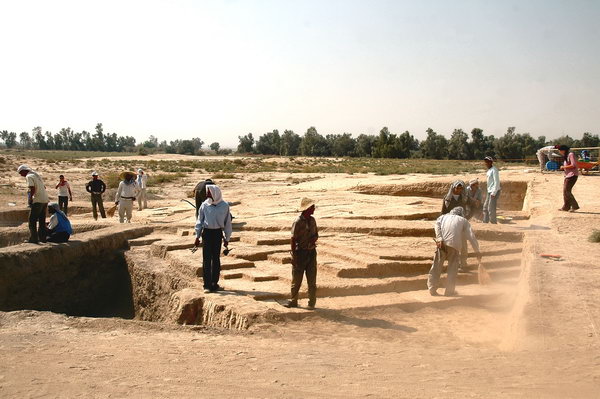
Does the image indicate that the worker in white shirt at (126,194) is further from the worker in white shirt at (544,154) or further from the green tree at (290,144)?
the green tree at (290,144)

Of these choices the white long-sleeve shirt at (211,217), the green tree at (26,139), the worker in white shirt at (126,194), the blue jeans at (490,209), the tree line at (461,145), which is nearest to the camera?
the white long-sleeve shirt at (211,217)

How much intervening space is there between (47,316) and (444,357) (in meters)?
4.47

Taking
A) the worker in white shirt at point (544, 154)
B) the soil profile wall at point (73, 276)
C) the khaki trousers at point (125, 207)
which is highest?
the worker in white shirt at point (544, 154)

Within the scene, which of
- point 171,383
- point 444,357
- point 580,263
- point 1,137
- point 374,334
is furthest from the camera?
point 1,137

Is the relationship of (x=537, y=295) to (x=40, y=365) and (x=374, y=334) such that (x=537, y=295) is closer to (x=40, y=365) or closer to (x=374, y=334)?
(x=374, y=334)

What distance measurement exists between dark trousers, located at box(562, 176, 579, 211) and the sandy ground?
3475 mm

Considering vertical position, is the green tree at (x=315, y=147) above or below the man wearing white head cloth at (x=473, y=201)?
above

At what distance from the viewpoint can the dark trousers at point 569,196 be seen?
11914mm

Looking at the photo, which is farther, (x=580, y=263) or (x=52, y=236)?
(x=52, y=236)

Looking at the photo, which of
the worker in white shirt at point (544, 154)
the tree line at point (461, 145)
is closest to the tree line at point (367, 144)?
the tree line at point (461, 145)

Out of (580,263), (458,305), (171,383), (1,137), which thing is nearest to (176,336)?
(171,383)

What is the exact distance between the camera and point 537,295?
6.80 meters

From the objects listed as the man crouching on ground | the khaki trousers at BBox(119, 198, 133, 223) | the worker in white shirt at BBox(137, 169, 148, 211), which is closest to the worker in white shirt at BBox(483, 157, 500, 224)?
the man crouching on ground

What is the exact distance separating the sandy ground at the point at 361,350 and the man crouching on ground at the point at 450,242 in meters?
0.24
